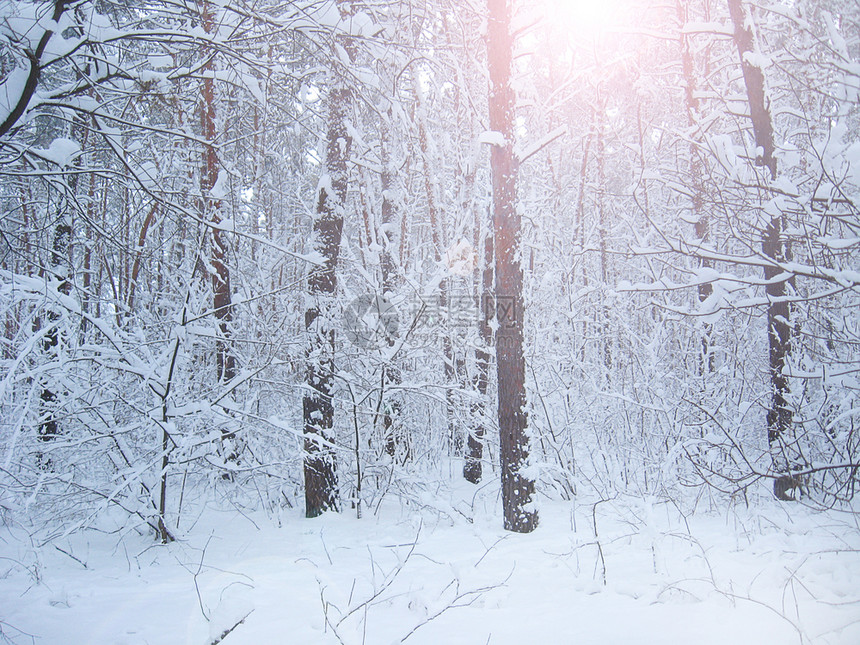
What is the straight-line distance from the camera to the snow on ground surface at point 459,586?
2.95 m

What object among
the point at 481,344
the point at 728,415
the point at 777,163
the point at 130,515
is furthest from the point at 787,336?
the point at 130,515

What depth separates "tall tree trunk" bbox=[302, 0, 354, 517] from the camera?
637 centimetres

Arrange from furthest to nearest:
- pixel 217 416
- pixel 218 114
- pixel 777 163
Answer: pixel 218 114 → pixel 777 163 → pixel 217 416

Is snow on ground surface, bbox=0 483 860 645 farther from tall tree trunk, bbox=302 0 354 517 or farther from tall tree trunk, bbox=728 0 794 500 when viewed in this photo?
tall tree trunk, bbox=728 0 794 500

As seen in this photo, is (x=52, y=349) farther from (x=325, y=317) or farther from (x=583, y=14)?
(x=583, y=14)

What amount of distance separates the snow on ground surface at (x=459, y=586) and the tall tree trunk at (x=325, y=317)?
32.0 inches

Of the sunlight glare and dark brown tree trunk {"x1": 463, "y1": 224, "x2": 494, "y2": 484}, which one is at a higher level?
the sunlight glare

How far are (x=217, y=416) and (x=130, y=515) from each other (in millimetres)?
1376

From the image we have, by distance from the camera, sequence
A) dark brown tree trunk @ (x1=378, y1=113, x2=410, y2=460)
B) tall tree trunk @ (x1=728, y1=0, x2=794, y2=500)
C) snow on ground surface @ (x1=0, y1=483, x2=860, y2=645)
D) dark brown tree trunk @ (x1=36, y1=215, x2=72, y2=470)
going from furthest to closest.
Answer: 1. dark brown tree trunk @ (x1=378, y1=113, x2=410, y2=460)
2. tall tree trunk @ (x1=728, y1=0, x2=794, y2=500)
3. dark brown tree trunk @ (x1=36, y1=215, x2=72, y2=470)
4. snow on ground surface @ (x1=0, y1=483, x2=860, y2=645)

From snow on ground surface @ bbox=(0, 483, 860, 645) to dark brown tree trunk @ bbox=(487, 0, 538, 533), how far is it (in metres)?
1.07

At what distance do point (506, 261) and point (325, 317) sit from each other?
97.1 inches

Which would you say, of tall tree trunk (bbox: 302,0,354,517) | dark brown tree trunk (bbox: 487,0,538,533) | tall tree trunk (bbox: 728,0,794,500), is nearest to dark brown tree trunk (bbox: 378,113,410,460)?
tall tree trunk (bbox: 302,0,354,517)

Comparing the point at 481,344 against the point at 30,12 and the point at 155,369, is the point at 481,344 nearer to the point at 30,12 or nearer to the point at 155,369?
the point at 155,369

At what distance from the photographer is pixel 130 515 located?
537cm
